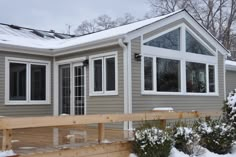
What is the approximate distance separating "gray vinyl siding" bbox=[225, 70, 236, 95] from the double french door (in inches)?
307

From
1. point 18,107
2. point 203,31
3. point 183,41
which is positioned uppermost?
point 203,31

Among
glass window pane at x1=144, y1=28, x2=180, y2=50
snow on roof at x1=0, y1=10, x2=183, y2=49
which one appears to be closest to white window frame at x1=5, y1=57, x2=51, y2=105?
snow on roof at x1=0, y1=10, x2=183, y2=49

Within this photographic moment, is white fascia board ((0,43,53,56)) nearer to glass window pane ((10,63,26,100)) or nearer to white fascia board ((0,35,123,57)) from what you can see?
white fascia board ((0,35,123,57))

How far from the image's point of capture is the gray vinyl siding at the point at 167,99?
35.1ft

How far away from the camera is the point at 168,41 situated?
12016 millimetres

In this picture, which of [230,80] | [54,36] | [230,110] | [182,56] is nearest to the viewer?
[230,110]

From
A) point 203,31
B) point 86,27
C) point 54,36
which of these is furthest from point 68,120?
point 86,27

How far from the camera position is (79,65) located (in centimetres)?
1217

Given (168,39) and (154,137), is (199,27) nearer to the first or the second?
(168,39)

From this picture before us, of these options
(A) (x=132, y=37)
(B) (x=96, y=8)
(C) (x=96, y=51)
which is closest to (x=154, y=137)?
(A) (x=132, y=37)

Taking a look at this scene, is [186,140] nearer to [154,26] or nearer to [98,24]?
[154,26]

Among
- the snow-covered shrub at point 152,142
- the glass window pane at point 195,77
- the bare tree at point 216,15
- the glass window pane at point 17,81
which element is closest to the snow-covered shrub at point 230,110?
the snow-covered shrub at point 152,142

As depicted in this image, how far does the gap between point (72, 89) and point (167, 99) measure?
327cm

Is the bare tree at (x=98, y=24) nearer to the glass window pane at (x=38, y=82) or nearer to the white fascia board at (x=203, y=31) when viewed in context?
the white fascia board at (x=203, y=31)
